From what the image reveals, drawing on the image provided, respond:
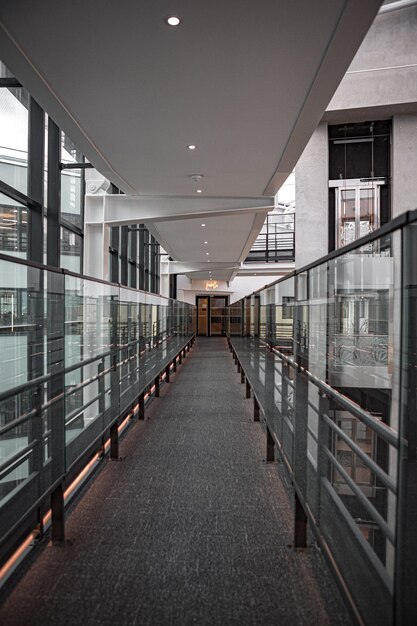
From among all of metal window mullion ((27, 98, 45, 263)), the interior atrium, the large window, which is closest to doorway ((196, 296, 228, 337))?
the interior atrium

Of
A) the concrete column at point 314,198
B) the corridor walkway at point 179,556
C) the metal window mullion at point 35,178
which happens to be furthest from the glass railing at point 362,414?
the concrete column at point 314,198

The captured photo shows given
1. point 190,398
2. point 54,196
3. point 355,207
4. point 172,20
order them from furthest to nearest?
point 355,207 < point 190,398 < point 54,196 < point 172,20

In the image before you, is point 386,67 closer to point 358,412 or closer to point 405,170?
point 405,170

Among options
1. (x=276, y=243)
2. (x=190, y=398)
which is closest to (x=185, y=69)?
(x=190, y=398)

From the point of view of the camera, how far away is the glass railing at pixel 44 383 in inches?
90.6

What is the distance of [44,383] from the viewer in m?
2.61

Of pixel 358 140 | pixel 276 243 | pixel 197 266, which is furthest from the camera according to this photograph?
pixel 276 243

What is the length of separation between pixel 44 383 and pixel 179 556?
3.91 feet

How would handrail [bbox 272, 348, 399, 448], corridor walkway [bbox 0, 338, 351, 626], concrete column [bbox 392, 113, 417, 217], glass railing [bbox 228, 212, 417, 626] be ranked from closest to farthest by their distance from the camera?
glass railing [bbox 228, 212, 417, 626]
handrail [bbox 272, 348, 399, 448]
corridor walkway [bbox 0, 338, 351, 626]
concrete column [bbox 392, 113, 417, 217]

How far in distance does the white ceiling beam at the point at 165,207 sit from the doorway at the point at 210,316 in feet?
71.3

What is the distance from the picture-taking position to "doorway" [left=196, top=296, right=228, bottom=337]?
30688mm

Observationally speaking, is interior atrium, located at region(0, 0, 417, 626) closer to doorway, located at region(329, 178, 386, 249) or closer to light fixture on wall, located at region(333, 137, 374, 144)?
doorway, located at region(329, 178, 386, 249)

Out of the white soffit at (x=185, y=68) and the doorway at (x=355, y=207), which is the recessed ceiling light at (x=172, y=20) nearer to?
the white soffit at (x=185, y=68)

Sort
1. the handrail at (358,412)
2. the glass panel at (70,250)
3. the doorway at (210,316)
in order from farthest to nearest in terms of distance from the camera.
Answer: the doorway at (210,316) → the glass panel at (70,250) → the handrail at (358,412)
